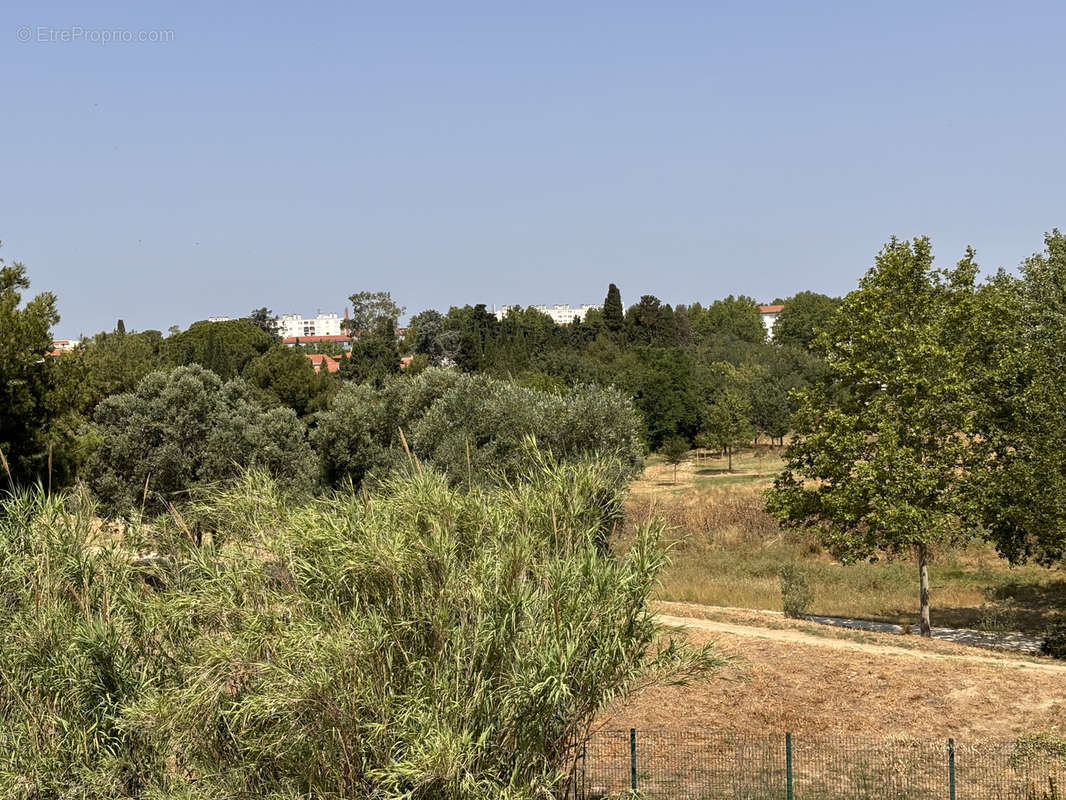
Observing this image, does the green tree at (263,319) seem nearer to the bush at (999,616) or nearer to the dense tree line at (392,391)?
the dense tree line at (392,391)

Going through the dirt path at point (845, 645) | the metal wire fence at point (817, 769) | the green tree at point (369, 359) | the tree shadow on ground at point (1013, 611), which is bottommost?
the tree shadow on ground at point (1013, 611)

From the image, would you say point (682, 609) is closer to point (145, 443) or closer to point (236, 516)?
point (236, 516)

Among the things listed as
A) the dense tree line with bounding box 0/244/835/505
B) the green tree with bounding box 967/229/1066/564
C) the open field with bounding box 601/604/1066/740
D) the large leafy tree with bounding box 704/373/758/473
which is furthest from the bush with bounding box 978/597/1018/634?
the large leafy tree with bounding box 704/373/758/473

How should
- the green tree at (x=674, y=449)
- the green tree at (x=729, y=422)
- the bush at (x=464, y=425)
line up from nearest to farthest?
the bush at (x=464, y=425) < the green tree at (x=729, y=422) < the green tree at (x=674, y=449)

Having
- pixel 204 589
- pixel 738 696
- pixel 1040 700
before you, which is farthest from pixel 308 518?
pixel 1040 700

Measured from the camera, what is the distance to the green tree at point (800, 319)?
159 m

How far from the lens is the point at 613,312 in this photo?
150 m

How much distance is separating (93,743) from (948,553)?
4045 cm

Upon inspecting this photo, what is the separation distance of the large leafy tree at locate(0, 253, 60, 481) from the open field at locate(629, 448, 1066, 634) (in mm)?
18878

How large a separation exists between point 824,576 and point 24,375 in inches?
1243

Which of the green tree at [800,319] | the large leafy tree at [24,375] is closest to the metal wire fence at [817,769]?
the large leafy tree at [24,375]

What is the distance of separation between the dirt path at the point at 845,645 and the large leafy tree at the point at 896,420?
9.98 ft

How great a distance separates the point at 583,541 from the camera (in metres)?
14.4

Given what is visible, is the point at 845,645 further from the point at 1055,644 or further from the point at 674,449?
the point at 674,449
